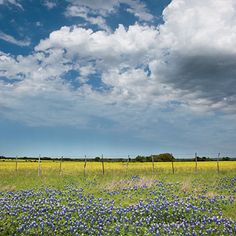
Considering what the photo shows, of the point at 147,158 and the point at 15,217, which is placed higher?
the point at 147,158

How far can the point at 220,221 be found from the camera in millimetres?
13047

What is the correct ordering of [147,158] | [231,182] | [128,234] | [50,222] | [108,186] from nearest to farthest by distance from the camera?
1. [128,234]
2. [50,222]
3. [108,186]
4. [231,182]
5. [147,158]

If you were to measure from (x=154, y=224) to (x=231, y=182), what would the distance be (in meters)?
15.2

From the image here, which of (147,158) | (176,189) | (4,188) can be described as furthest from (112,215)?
(147,158)

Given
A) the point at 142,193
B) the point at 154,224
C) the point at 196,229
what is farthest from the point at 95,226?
the point at 142,193

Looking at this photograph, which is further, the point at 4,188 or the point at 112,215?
the point at 4,188

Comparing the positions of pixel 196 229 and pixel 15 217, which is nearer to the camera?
pixel 196 229

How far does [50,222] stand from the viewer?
13.0m

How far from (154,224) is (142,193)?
787cm

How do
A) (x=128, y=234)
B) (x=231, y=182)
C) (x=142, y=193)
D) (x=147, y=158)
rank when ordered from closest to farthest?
(x=128, y=234) < (x=142, y=193) < (x=231, y=182) < (x=147, y=158)

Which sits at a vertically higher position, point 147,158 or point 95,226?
point 147,158

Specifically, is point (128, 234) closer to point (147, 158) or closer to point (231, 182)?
point (231, 182)

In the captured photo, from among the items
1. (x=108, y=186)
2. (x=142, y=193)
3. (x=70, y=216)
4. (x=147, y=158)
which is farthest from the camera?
(x=147, y=158)

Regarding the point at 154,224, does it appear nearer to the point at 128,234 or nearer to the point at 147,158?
the point at 128,234
